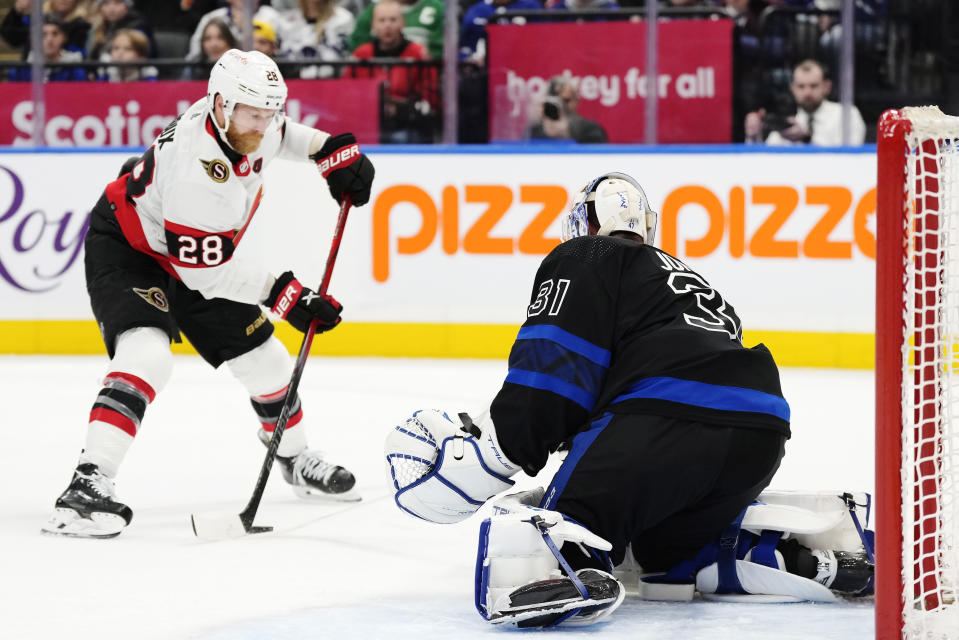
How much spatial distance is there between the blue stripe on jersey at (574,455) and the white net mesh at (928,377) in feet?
1.55

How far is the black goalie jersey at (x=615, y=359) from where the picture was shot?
2078mm

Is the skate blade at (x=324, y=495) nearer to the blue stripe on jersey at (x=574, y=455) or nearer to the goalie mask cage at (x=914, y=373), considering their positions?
the blue stripe on jersey at (x=574, y=455)

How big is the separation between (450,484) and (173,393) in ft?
9.43

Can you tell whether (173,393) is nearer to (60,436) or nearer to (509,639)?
(60,436)

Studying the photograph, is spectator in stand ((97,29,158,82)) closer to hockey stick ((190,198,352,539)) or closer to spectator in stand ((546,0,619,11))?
spectator in stand ((546,0,619,11))

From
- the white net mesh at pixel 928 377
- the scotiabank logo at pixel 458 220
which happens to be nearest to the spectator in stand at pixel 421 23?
the scotiabank logo at pixel 458 220

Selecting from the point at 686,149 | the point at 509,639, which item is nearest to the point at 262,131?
the point at 509,639

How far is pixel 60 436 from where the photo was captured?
404 cm

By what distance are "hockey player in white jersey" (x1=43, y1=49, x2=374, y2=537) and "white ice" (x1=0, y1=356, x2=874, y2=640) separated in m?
0.15

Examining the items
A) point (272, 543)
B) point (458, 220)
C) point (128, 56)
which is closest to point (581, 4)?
point (458, 220)

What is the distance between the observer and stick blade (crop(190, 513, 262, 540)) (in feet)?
9.34

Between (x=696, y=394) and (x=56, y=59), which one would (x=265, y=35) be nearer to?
(x=56, y=59)

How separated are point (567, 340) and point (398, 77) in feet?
12.9

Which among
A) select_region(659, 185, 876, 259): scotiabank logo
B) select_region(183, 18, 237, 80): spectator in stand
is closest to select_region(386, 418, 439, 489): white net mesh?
select_region(659, 185, 876, 259): scotiabank logo
